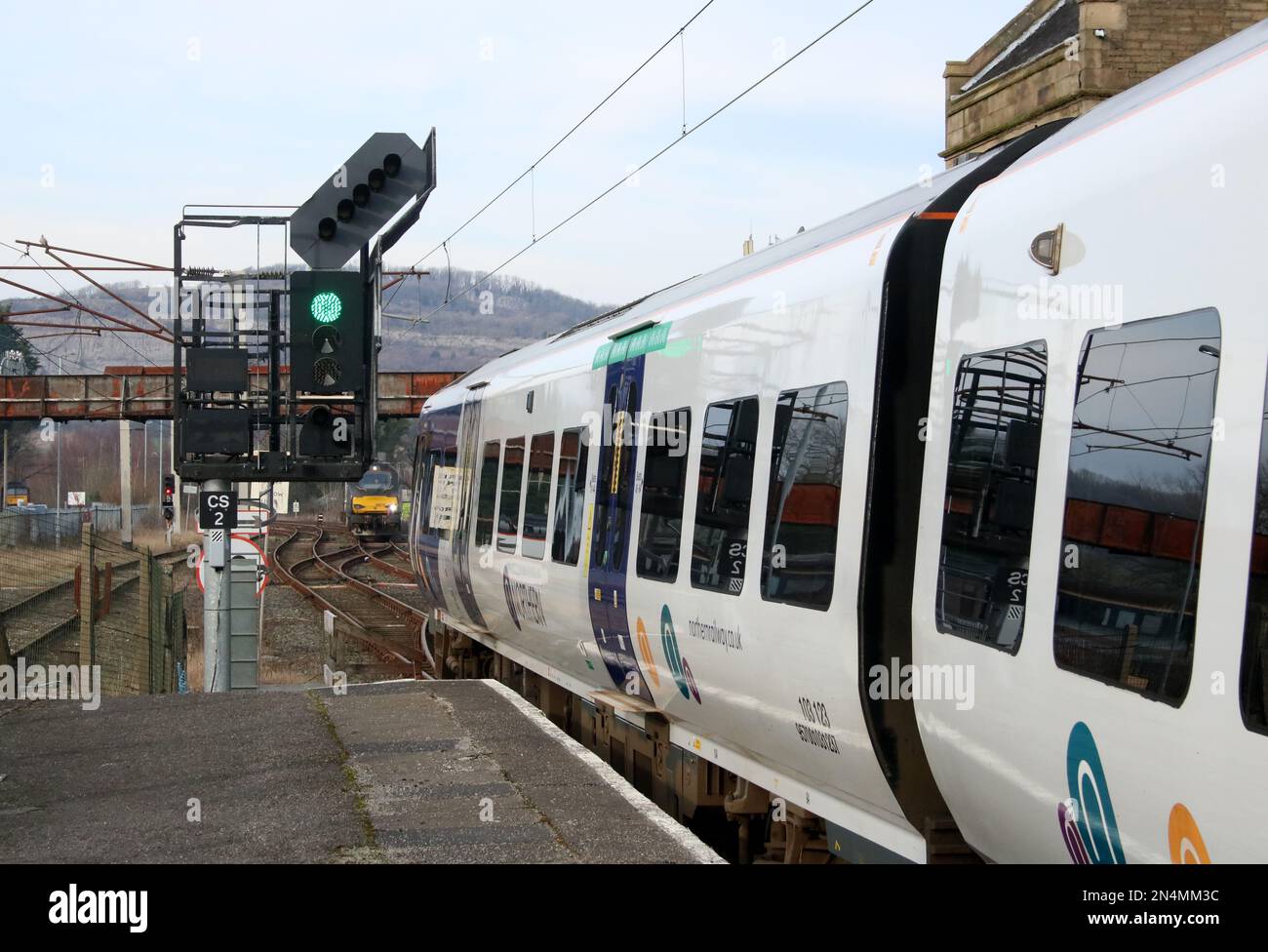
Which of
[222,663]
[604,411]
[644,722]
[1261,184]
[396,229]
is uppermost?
[396,229]

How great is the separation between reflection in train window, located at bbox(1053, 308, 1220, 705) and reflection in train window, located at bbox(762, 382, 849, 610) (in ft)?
5.39

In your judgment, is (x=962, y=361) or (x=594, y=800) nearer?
(x=962, y=361)

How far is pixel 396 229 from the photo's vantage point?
12.6 metres

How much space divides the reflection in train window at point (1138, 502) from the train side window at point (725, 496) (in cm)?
271

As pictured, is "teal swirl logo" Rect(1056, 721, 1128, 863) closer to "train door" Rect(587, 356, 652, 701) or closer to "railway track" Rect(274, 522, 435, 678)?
"train door" Rect(587, 356, 652, 701)

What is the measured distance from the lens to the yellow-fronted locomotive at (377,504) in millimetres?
56438

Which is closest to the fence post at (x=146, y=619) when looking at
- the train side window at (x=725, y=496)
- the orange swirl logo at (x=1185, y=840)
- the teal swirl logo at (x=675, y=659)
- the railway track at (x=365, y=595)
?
the railway track at (x=365, y=595)

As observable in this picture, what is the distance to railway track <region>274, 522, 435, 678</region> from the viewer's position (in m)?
22.8

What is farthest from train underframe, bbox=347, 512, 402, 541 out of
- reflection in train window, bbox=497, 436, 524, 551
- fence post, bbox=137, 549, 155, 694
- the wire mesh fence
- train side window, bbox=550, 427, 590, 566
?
train side window, bbox=550, 427, 590, 566

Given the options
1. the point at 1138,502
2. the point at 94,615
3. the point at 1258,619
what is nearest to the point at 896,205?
the point at 1138,502

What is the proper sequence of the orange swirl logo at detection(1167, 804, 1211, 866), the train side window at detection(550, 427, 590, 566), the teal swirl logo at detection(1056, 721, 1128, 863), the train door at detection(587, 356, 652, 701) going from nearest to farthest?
the orange swirl logo at detection(1167, 804, 1211, 866), the teal swirl logo at detection(1056, 721, 1128, 863), the train door at detection(587, 356, 652, 701), the train side window at detection(550, 427, 590, 566)
